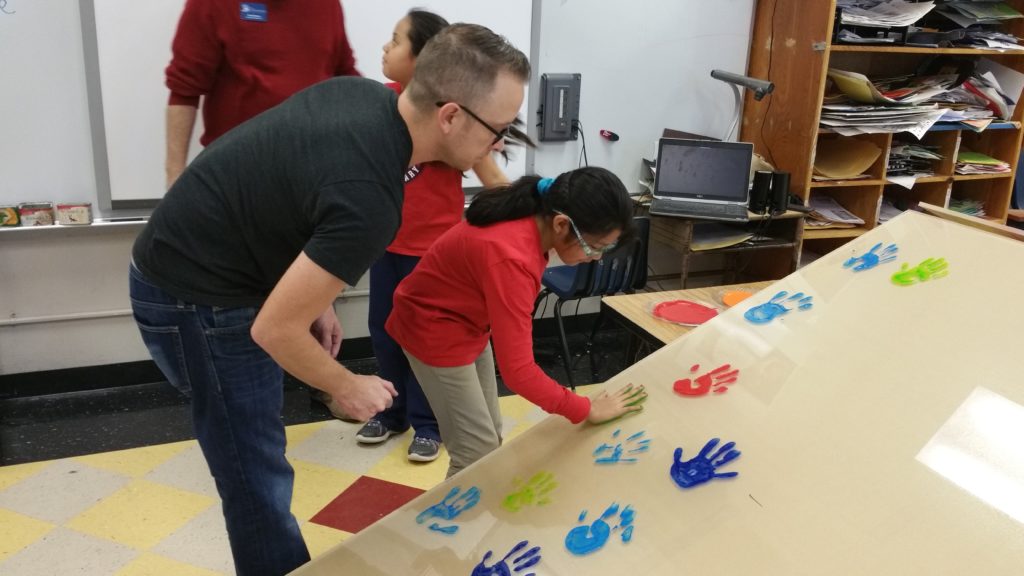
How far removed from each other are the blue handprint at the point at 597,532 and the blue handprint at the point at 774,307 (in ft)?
2.09

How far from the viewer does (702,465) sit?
1.17 metres

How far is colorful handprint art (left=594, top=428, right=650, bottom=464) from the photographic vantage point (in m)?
1.25

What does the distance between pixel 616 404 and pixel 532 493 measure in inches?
10.1

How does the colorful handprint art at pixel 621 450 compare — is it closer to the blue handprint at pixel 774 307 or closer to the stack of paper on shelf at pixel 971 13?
the blue handprint at pixel 774 307

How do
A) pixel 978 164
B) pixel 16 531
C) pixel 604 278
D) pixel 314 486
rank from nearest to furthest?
pixel 16 531
pixel 314 486
pixel 604 278
pixel 978 164

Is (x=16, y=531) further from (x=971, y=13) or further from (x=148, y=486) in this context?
(x=971, y=13)

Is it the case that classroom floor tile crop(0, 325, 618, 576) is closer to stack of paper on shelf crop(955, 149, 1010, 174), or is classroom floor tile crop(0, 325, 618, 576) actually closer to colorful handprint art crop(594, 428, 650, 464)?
colorful handprint art crop(594, 428, 650, 464)

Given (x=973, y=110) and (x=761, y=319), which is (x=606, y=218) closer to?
(x=761, y=319)

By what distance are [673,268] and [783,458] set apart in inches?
107

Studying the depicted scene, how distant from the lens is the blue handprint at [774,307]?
159 cm

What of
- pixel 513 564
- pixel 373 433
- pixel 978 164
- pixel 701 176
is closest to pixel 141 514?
pixel 373 433

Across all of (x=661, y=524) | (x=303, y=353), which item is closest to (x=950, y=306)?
(x=661, y=524)

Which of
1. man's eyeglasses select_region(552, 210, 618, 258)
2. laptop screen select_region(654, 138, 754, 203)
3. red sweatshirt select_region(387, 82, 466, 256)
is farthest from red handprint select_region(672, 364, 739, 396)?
laptop screen select_region(654, 138, 754, 203)

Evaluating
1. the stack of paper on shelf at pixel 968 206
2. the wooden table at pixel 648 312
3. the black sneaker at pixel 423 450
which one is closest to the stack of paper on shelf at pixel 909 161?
the stack of paper on shelf at pixel 968 206
